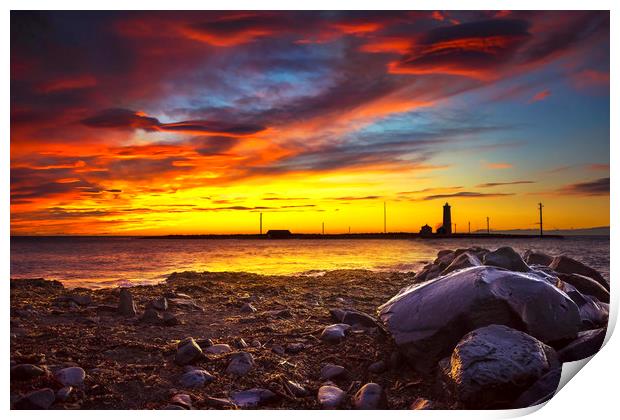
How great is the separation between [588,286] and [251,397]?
3968mm

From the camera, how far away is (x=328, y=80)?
5645 mm

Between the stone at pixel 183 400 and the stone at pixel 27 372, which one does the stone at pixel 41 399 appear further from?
the stone at pixel 183 400

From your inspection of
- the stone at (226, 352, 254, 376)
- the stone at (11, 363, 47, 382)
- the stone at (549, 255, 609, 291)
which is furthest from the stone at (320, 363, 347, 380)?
the stone at (549, 255, 609, 291)

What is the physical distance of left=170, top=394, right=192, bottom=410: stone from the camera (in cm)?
355

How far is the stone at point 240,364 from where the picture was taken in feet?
12.9

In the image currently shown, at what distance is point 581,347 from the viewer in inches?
152

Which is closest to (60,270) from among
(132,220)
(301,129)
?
(132,220)

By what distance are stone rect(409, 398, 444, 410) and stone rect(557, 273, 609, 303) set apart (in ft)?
9.46

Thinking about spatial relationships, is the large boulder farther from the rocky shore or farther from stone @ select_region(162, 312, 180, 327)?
stone @ select_region(162, 312, 180, 327)

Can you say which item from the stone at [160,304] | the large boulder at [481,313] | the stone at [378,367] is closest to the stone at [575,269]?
the large boulder at [481,313]

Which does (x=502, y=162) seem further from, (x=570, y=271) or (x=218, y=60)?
(x=218, y=60)

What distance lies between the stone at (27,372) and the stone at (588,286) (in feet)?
17.3

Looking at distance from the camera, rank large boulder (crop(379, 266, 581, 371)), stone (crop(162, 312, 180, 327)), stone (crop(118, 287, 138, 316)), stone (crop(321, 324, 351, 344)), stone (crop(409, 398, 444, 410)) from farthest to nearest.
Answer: stone (crop(118, 287, 138, 316)), stone (crop(162, 312, 180, 327)), stone (crop(321, 324, 351, 344)), large boulder (crop(379, 266, 581, 371)), stone (crop(409, 398, 444, 410))

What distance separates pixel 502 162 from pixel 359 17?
89.7 inches
